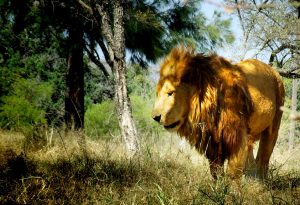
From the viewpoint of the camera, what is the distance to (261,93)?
4.36m

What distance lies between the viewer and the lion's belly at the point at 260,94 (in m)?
4.25

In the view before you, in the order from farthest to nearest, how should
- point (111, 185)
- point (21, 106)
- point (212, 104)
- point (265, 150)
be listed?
point (21, 106) → point (265, 150) → point (212, 104) → point (111, 185)

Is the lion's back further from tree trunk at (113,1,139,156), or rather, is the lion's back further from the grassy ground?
tree trunk at (113,1,139,156)

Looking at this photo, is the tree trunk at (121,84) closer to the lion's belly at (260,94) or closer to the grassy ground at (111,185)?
the grassy ground at (111,185)

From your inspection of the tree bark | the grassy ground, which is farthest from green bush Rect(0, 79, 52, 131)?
the grassy ground

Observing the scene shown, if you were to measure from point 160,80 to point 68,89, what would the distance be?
6.52m

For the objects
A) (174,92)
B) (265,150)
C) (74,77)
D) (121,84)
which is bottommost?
(265,150)

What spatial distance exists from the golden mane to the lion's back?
0.32 m

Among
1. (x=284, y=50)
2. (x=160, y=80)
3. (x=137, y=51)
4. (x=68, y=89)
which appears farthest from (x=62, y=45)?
(x=160, y=80)

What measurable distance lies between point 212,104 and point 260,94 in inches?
31.8

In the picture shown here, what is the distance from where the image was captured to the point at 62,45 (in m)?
10.6

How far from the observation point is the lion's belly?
13.9 ft

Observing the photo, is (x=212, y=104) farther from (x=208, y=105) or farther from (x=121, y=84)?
(x=121, y=84)

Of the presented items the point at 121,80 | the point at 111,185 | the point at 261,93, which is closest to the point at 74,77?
the point at 121,80
